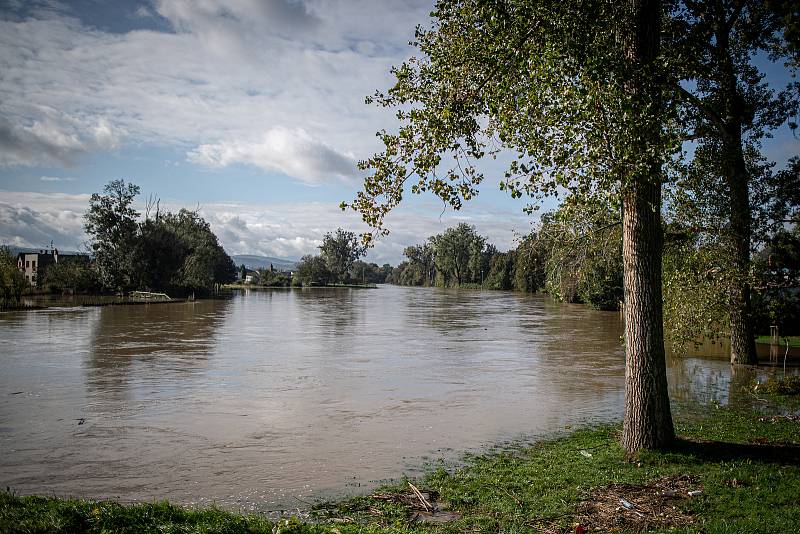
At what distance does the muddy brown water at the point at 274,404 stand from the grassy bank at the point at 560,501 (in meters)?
1.14

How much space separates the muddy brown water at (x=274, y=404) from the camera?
8.41 metres

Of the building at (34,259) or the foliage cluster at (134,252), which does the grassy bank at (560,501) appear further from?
the building at (34,259)

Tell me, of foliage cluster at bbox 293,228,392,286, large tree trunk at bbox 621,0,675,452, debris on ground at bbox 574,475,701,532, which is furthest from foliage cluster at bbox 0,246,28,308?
foliage cluster at bbox 293,228,392,286

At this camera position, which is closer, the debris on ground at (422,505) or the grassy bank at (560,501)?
the grassy bank at (560,501)

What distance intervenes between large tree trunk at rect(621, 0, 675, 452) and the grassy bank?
43 cm

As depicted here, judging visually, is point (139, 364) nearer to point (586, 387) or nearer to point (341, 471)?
point (341, 471)

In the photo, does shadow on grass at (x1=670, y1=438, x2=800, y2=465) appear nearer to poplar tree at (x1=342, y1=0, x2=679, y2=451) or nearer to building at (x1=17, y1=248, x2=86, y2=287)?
poplar tree at (x1=342, y1=0, x2=679, y2=451)

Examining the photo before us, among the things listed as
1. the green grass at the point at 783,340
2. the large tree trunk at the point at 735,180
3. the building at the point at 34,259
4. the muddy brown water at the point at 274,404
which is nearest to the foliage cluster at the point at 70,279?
the building at the point at 34,259

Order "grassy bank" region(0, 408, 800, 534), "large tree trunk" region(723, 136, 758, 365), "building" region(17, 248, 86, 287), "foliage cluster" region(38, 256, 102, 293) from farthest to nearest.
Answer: "building" region(17, 248, 86, 287) → "foliage cluster" region(38, 256, 102, 293) → "large tree trunk" region(723, 136, 758, 365) → "grassy bank" region(0, 408, 800, 534)

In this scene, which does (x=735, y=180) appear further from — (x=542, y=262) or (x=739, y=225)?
(x=542, y=262)

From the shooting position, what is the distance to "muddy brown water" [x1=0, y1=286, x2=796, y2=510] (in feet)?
27.6

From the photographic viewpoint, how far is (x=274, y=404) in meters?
13.5

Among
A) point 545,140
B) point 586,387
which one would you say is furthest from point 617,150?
point 586,387

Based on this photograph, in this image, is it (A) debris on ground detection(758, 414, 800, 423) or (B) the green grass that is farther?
(B) the green grass
